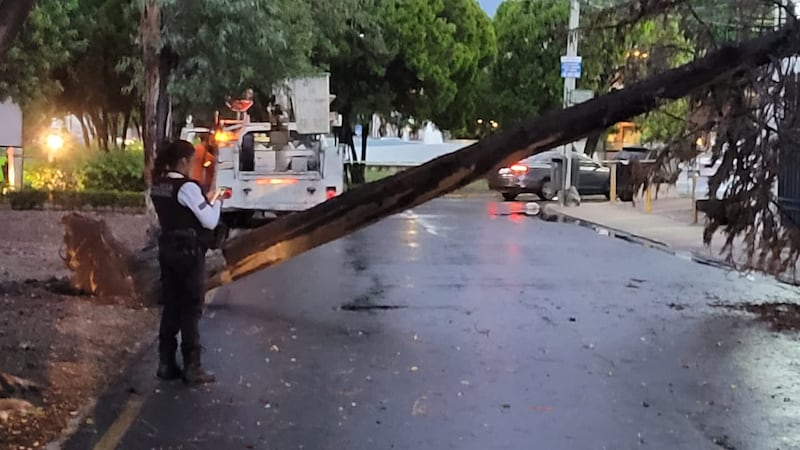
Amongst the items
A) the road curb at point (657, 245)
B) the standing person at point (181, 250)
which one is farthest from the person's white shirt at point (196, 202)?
the road curb at point (657, 245)

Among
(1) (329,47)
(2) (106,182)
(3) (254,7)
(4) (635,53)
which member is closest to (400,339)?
(4) (635,53)

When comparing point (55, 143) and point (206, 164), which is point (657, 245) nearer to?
point (206, 164)

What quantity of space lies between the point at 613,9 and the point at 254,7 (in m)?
9.02

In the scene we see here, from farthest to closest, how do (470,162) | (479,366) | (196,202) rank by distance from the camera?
(470,162) < (479,366) < (196,202)

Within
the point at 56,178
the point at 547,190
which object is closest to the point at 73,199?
the point at 56,178

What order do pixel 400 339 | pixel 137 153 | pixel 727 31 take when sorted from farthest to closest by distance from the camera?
pixel 137 153
pixel 727 31
pixel 400 339

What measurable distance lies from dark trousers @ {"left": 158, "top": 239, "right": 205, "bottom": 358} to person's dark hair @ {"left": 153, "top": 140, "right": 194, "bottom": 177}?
498mm

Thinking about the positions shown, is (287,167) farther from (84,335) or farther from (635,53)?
(84,335)

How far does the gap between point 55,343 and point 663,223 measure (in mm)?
16809

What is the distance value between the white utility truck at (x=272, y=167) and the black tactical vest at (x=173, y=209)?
11870 millimetres

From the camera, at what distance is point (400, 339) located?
977 centimetres

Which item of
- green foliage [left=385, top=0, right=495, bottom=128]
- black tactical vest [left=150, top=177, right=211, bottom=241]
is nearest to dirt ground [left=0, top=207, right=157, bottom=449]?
black tactical vest [left=150, top=177, right=211, bottom=241]

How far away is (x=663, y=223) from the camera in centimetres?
2322

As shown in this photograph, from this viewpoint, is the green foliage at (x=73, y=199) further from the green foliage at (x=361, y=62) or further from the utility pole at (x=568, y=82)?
the utility pole at (x=568, y=82)
